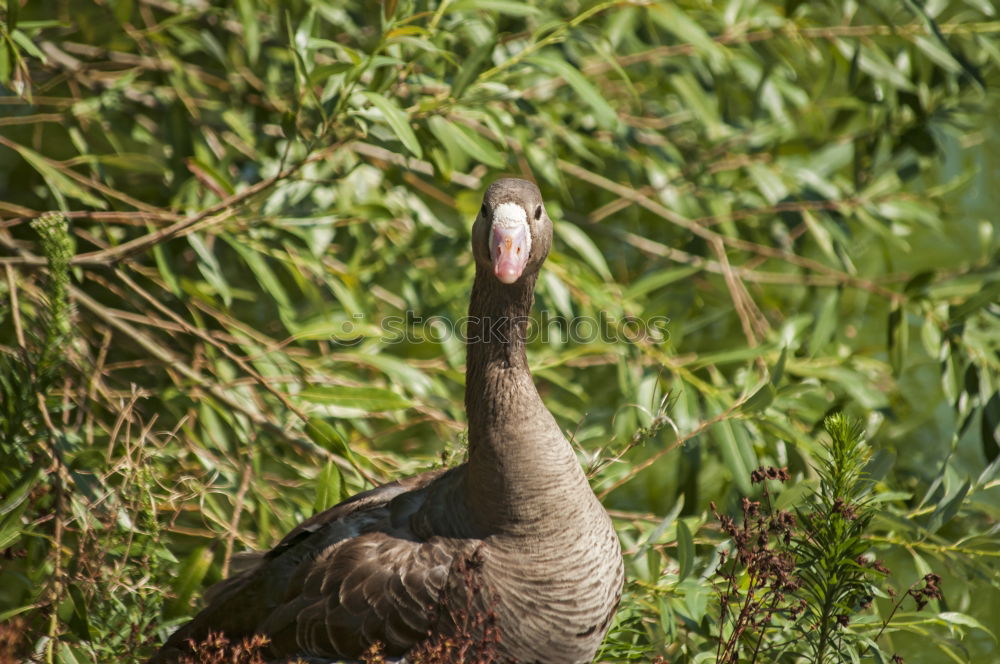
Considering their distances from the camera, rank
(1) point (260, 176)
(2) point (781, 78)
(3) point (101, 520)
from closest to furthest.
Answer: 1. (3) point (101, 520)
2. (1) point (260, 176)
3. (2) point (781, 78)

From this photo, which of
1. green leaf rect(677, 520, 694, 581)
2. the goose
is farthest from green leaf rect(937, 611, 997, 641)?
the goose

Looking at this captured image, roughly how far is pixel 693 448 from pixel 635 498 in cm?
158

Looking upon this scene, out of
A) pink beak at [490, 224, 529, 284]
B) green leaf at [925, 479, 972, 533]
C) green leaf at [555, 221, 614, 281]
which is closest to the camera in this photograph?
pink beak at [490, 224, 529, 284]

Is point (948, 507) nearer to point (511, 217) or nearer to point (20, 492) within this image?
point (511, 217)

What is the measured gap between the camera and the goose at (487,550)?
7.99 ft

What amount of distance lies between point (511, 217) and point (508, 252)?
9 centimetres

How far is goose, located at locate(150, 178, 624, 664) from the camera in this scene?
2.44 m

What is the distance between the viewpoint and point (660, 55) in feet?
13.7

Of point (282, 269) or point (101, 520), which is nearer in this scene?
point (101, 520)

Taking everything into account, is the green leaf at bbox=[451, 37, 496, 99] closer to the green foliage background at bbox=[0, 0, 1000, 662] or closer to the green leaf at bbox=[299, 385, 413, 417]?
the green foliage background at bbox=[0, 0, 1000, 662]

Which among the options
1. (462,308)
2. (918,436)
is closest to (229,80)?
(462,308)

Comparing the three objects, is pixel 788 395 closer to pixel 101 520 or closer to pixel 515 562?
pixel 515 562

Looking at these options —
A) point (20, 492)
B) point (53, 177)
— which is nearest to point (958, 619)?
point (20, 492)

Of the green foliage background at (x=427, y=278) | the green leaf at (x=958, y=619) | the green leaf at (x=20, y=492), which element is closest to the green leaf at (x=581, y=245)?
the green foliage background at (x=427, y=278)
